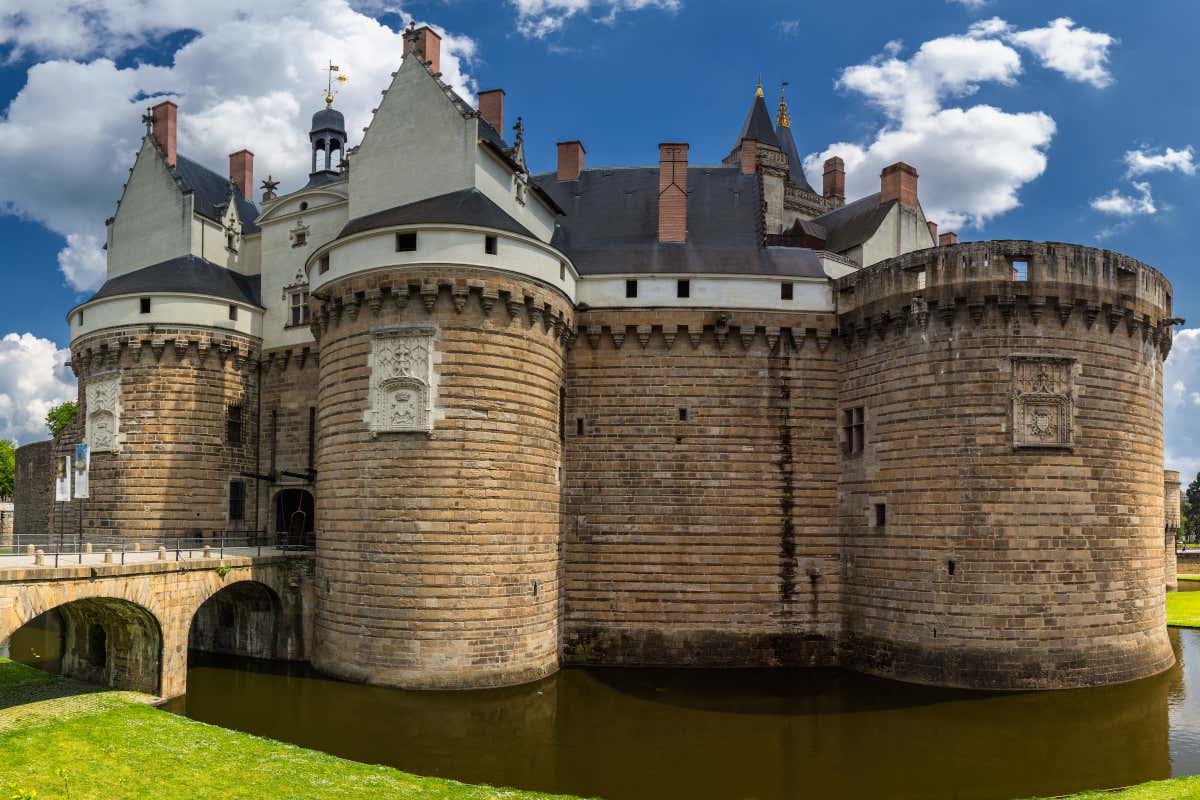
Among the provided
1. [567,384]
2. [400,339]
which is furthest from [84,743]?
[567,384]

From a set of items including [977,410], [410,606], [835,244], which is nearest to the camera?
[410,606]

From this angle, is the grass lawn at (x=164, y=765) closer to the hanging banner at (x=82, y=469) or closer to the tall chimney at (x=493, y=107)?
Result: the hanging banner at (x=82, y=469)

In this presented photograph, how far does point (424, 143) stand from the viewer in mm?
26891

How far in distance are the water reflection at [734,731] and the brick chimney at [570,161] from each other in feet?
63.4

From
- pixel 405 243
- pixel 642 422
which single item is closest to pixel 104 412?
pixel 405 243

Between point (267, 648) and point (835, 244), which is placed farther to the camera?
point (835, 244)

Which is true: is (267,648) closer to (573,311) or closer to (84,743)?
(84,743)

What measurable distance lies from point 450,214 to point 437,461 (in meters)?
7.29

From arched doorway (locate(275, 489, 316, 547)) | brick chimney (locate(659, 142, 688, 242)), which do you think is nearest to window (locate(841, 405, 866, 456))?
brick chimney (locate(659, 142, 688, 242))

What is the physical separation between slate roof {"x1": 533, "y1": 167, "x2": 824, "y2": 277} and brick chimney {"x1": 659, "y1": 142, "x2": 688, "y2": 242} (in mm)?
445

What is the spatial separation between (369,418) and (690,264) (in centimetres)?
1191

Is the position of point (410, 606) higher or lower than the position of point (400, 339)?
lower

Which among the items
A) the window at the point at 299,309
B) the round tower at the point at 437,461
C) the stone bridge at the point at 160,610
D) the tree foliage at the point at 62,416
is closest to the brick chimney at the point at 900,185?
the round tower at the point at 437,461

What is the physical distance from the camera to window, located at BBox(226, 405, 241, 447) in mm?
32156
